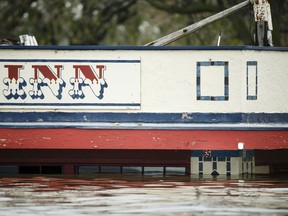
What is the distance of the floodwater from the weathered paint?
665 mm

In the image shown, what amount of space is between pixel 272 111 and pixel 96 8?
17.8 metres

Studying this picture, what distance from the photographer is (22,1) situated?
32.9m

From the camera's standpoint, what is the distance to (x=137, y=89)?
16797 mm

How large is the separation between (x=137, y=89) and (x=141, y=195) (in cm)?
327

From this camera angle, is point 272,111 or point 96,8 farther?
point 96,8

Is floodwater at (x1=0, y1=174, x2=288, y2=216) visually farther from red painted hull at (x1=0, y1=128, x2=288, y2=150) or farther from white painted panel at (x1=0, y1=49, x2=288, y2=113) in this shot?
white painted panel at (x1=0, y1=49, x2=288, y2=113)

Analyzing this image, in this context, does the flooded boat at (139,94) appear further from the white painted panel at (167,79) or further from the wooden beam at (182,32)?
the wooden beam at (182,32)

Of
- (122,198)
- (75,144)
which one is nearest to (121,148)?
(75,144)

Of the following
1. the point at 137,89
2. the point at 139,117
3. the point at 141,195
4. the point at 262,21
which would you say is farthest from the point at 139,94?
the point at 141,195

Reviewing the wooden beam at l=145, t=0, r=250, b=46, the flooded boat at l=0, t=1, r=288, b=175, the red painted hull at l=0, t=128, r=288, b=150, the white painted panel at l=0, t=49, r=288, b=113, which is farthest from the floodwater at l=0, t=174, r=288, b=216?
the wooden beam at l=145, t=0, r=250, b=46

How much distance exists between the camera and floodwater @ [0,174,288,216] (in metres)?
12.2

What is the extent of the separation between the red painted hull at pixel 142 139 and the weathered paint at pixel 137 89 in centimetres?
2

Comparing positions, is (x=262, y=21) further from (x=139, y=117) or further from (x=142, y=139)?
(x=142, y=139)

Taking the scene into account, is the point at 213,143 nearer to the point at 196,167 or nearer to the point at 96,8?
the point at 196,167
